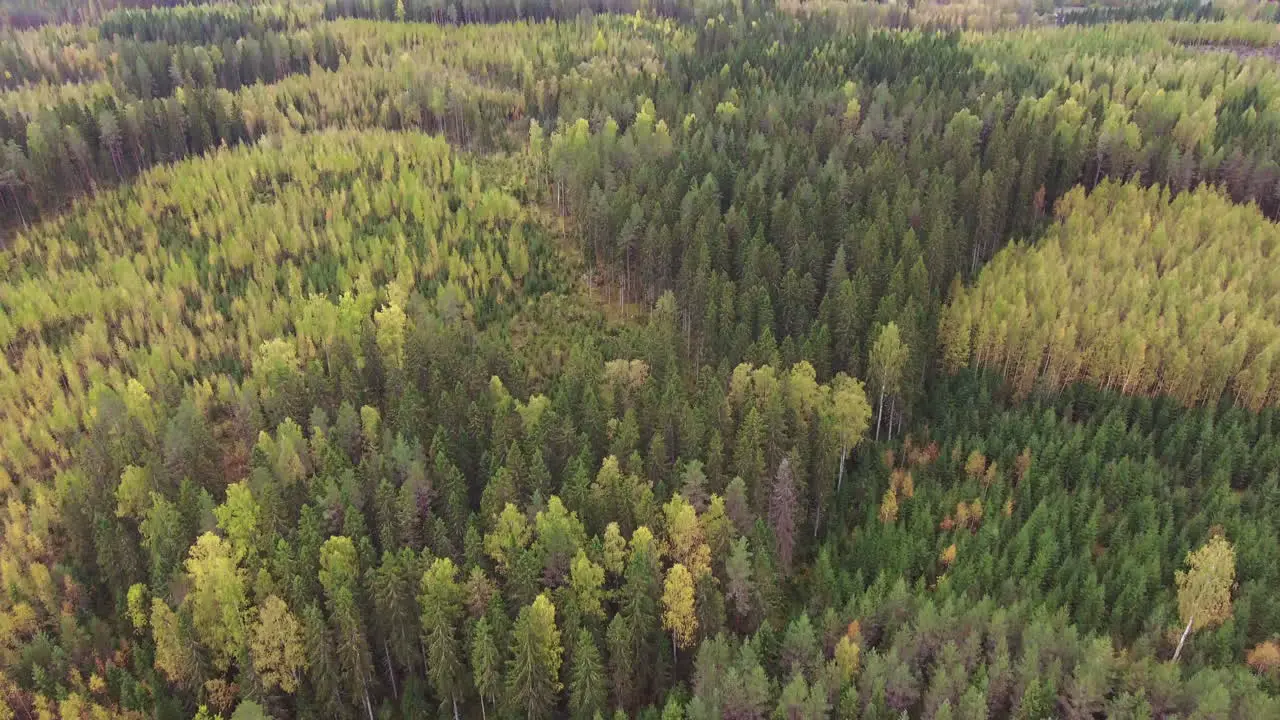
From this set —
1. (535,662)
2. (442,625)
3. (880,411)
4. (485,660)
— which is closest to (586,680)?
(535,662)

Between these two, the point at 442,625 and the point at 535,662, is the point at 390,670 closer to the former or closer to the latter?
the point at 442,625

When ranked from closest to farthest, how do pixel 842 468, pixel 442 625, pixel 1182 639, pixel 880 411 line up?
pixel 442 625 < pixel 1182 639 < pixel 842 468 < pixel 880 411

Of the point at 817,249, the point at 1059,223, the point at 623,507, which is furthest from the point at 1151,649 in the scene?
the point at 1059,223

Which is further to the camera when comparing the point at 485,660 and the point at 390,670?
the point at 390,670

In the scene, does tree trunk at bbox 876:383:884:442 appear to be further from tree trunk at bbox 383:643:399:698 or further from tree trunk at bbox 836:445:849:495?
tree trunk at bbox 383:643:399:698

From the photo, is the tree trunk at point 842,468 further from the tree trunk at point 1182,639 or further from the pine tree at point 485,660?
the pine tree at point 485,660

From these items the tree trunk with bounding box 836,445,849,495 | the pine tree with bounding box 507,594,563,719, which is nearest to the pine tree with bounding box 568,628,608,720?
the pine tree with bounding box 507,594,563,719

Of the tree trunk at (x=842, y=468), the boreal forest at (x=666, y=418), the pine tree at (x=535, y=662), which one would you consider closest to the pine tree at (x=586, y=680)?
the boreal forest at (x=666, y=418)

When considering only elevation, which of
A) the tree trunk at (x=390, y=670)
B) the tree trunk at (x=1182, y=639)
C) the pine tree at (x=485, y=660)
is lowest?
the tree trunk at (x=390, y=670)

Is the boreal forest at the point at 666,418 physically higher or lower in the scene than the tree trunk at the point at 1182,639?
higher
